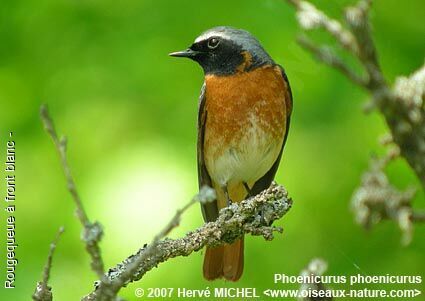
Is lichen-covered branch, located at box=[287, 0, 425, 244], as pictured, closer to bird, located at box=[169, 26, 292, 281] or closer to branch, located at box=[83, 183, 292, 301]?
branch, located at box=[83, 183, 292, 301]

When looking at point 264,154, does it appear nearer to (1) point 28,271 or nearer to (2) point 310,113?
(2) point 310,113

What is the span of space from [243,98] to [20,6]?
1.75 m

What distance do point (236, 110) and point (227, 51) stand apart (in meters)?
0.43

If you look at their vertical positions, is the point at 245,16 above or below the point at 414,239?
above

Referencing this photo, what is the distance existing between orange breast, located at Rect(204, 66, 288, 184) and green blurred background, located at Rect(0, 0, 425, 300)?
0.51ft

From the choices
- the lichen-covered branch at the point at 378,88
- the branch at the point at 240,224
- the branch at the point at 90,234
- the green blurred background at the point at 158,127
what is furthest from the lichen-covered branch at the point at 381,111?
the green blurred background at the point at 158,127

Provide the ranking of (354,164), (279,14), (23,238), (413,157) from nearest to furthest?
1. (413,157)
2. (23,238)
3. (354,164)
4. (279,14)

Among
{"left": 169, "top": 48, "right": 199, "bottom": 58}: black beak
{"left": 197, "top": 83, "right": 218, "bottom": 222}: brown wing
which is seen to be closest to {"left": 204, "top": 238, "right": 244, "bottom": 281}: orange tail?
{"left": 197, "top": 83, "right": 218, "bottom": 222}: brown wing

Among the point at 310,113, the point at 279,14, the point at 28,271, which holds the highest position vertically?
the point at 279,14

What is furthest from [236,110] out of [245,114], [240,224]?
[240,224]

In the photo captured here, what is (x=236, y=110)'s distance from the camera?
4.77 m

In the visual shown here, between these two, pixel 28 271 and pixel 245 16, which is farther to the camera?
pixel 245 16

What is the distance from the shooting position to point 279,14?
5066mm

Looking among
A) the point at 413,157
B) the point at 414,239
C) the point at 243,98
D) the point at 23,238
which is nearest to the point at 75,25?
the point at 243,98
